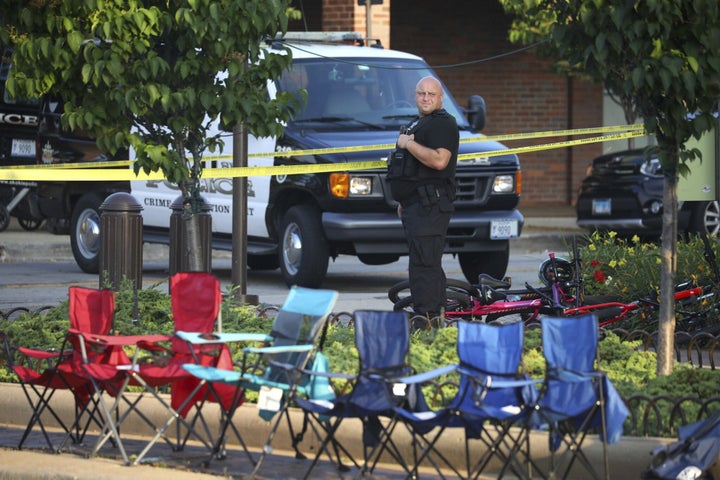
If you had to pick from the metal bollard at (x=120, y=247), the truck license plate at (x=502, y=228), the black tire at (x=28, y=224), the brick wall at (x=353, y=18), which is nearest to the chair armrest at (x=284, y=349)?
the metal bollard at (x=120, y=247)

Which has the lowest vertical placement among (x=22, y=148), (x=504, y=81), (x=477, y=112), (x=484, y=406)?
(x=484, y=406)

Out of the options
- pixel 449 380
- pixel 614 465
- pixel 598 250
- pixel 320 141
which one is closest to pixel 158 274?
pixel 320 141

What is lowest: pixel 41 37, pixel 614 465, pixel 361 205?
pixel 614 465

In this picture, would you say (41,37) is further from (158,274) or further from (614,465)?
(158,274)

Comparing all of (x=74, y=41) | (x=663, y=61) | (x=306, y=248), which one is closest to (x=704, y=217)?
(x=306, y=248)

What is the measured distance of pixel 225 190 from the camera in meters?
15.1

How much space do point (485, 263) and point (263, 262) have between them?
2.54 metres

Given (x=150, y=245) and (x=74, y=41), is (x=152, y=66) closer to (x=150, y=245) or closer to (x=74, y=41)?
(x=74, y=41)

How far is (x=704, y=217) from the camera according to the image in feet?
58.0

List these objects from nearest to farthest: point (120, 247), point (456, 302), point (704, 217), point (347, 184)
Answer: point (456, 302), point (120, 247), point (347, 184), point (704, 217)

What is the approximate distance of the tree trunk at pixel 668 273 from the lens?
805 cm

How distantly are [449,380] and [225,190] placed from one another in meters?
7.37

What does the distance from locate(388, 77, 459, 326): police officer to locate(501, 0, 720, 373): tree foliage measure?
2066mm

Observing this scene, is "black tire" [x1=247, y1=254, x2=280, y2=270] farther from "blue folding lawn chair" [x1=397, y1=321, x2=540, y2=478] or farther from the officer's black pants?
"blue folding lawn chair" [x1=397, y1=321, x2=540, y2=478]
